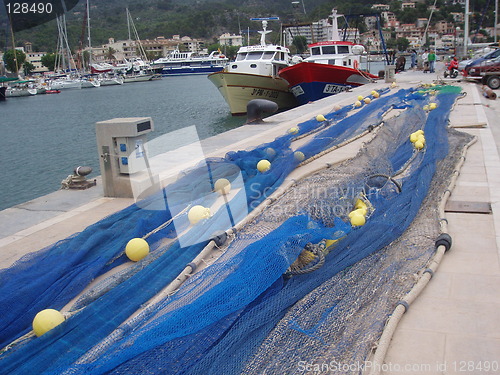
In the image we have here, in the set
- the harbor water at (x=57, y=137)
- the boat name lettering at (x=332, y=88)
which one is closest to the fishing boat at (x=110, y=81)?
the harbor water at (x=57, y=137)

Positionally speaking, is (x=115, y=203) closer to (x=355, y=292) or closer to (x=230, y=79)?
(x=355, y=292)

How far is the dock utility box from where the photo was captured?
5668mm

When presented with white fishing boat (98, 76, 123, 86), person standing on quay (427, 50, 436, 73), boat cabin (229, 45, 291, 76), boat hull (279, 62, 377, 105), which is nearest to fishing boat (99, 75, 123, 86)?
white fishing boat (98, 76, 123, 86)

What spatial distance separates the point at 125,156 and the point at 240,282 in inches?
120

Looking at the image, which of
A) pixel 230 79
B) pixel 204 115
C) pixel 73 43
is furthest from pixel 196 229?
pixel 73 43

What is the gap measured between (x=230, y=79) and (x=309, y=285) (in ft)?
62.6

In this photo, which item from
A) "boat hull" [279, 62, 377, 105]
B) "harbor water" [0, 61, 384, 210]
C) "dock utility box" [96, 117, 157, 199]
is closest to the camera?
"dock utility box" [96, 117, 157, 199]

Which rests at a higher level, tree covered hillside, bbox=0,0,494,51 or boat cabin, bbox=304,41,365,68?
tree covered hillside, bbox=0,0,494,51

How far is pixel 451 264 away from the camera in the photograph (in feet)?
13.2

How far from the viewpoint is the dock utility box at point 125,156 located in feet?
18.6

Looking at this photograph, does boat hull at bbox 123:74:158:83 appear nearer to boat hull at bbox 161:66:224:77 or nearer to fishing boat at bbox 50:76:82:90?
fishing boat at bbox 50:76:82:90

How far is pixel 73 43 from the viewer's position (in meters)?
118

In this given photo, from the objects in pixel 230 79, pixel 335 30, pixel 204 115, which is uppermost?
pixel 335 30

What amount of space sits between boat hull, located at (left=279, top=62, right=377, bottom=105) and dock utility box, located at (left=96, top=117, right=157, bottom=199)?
1545cm
